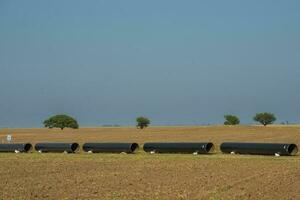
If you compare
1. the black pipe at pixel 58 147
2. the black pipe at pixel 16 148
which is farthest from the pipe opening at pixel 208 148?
the black pipe at pixel 16 148

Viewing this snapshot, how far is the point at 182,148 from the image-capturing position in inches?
1416

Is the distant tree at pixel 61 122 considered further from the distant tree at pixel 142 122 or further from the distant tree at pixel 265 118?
the distant tree at pixel 265 118

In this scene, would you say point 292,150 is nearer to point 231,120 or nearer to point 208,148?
point 208,148

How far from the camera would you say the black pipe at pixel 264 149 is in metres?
32.1

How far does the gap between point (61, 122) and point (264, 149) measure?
88.2 m

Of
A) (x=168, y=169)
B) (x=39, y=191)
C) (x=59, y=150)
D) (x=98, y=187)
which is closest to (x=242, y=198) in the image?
(x=98, y=187)

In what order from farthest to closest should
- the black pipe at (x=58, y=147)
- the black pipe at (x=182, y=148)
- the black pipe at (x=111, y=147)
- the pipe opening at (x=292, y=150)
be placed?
the black pipe at (x=58, y=147) < the black pipe at (x=111, y=147) < the black pipe at (x=182, y=148) < the pipe opening at (x=292, y=150)

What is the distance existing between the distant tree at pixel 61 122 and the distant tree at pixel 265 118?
36.3m

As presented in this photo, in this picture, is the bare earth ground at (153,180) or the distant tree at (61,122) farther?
the distant tree at (61,122)

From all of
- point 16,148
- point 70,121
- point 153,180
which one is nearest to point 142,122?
point 70,121

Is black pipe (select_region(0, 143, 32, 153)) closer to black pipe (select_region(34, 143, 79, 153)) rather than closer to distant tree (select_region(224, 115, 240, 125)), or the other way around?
black pipe (select_region(34, 143, 79, 153))

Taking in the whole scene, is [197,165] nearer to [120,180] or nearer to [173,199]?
[120,180]

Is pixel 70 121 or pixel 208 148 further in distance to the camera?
pixel 70 121

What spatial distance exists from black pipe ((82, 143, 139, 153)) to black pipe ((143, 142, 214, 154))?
3.39ft
